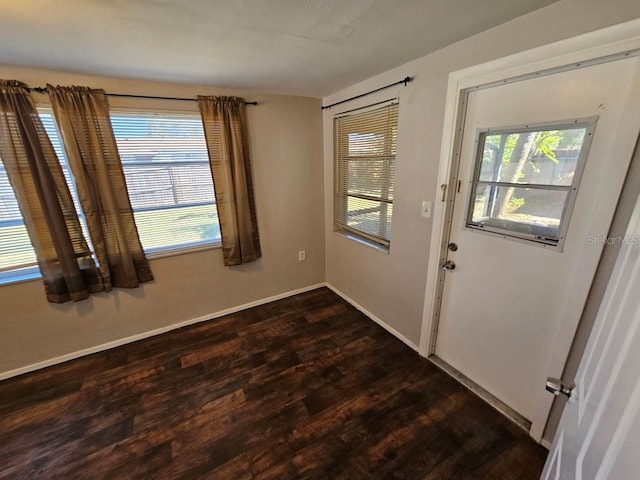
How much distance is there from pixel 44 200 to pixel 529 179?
3.06 m

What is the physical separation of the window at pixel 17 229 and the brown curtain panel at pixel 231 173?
1.00m

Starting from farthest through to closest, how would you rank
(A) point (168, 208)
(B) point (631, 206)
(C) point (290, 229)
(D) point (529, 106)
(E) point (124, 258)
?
(C) point (290, 229) < (A) point (168, 208) < (E) point (124, 258) < (D) point (529, 106) < (B) point (631, 206)

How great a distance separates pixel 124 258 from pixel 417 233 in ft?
7.83

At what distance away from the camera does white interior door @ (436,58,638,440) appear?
1.11 m

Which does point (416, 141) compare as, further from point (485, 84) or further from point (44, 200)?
point (44, 200)

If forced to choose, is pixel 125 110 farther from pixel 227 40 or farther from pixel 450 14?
pixel 450 14

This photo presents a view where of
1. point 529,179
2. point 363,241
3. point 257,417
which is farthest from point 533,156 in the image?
point 257,417

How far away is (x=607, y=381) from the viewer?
525 mm

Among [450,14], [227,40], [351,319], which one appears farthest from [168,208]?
[450,14]

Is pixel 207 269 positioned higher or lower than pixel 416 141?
lower

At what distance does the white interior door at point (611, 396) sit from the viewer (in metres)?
0.42

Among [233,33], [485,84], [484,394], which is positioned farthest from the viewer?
[484,394]

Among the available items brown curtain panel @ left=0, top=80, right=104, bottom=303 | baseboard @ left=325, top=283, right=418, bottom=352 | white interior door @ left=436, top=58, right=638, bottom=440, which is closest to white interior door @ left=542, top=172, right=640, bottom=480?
white interior door @ left=436, top=58, right=638, bottom=440

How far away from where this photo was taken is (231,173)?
2.41 m
